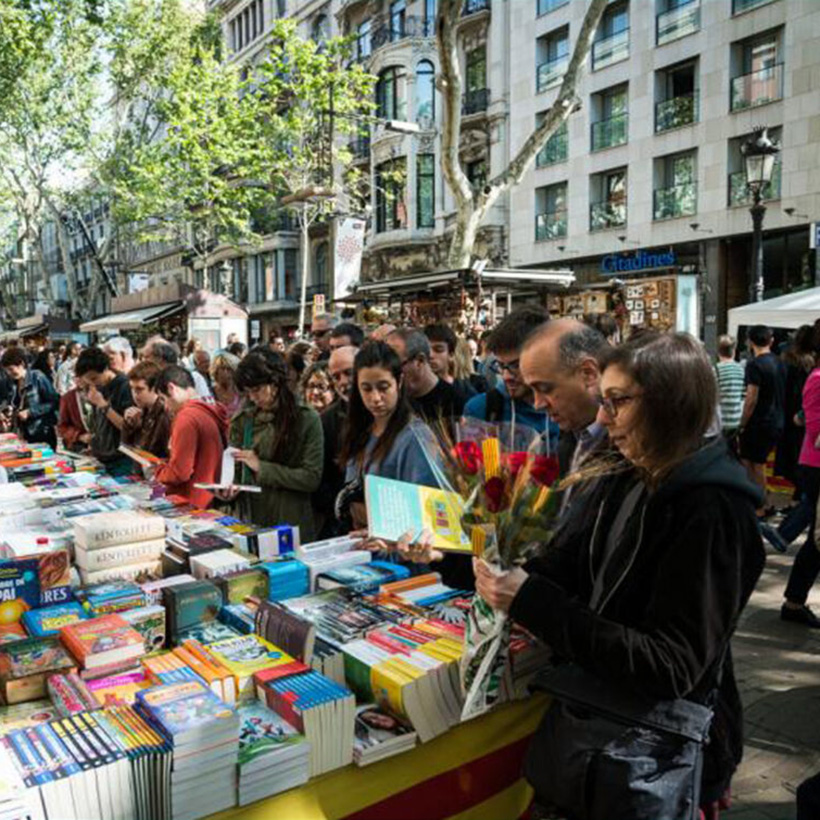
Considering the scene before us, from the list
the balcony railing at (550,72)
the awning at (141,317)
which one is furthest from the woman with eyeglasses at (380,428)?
the balcony railing at (550,72)

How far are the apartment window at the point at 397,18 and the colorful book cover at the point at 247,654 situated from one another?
96.6 ft

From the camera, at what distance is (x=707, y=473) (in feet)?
4.70

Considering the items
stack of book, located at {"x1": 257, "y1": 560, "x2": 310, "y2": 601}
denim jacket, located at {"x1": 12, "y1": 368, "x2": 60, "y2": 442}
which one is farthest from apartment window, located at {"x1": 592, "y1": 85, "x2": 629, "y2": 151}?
stack of book, located at {"x1": 257, "y1": 560, "x2": 310, "y2": 601}

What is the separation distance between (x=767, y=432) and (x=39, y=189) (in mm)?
22812

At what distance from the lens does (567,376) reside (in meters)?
2.26

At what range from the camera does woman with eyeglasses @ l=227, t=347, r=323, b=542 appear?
3697mm

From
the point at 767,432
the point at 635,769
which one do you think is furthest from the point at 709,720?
the point at 767,432

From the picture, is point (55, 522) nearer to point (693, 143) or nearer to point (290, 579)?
point (290, 579)

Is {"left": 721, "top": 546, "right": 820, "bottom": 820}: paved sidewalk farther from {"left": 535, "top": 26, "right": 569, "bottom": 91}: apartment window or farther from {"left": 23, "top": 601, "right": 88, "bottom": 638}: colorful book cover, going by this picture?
{"left": 535, "top": 26, "right": 569, "bottom": 91}: apartment window

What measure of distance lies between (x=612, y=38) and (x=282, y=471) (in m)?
22.1

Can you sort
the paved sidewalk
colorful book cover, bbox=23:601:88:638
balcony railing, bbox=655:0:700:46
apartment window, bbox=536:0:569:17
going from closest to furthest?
colorful book cover, bbox=23:601:88:638
the paved sidewalk
balcony railing, bbox=655:0:700:46
apartment window, bbox=536:0:569:17

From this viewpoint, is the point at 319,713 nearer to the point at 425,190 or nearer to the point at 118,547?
the point at 118,547

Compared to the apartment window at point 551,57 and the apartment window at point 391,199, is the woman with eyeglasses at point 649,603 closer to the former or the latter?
the apartment window at point 551,57

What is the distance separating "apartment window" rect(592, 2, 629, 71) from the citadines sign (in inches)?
223
